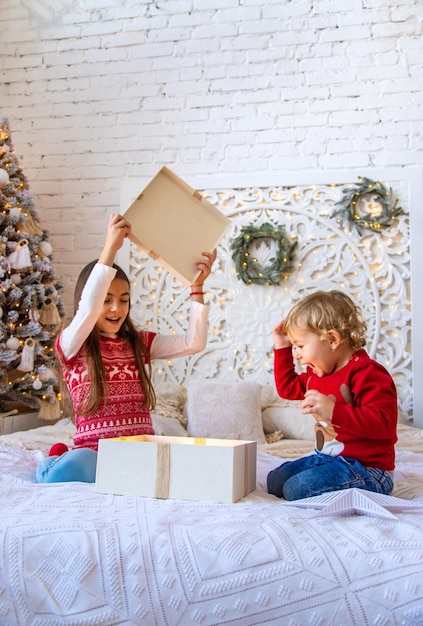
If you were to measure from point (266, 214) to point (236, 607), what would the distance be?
2.79 meters

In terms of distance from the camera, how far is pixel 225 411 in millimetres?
2912

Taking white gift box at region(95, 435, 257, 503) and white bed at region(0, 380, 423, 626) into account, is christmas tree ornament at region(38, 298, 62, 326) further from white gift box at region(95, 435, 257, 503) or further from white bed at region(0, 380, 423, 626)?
white bed at region(0, 380, 423, 626)

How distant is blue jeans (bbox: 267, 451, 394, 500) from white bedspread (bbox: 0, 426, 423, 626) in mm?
298

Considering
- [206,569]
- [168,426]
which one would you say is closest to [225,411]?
[168,426]

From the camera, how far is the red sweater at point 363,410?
1.54 m

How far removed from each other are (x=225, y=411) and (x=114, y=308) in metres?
1.08

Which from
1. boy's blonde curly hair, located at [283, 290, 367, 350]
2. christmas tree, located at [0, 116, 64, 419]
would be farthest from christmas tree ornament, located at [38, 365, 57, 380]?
boy's blonde curly hair, located at [283, 290, 367, 350]

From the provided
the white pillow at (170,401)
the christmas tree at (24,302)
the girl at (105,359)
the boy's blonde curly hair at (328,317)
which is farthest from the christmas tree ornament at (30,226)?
the boy's blonde curly hair at (328,317)

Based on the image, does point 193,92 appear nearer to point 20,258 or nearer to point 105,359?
point 20,258

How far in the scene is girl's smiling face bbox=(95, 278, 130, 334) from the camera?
2.01 m

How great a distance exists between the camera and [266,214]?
362cm

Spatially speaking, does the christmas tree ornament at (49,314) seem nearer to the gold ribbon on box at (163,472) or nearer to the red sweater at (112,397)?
the red sweater at (112,397)

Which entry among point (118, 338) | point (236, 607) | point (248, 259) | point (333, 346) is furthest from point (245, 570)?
point (248, 259)

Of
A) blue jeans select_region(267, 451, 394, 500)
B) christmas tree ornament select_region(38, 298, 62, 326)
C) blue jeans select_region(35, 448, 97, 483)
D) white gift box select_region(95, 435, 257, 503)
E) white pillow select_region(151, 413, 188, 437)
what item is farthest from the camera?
christmas tree ornament select_region(38, 298, 62, 326)
